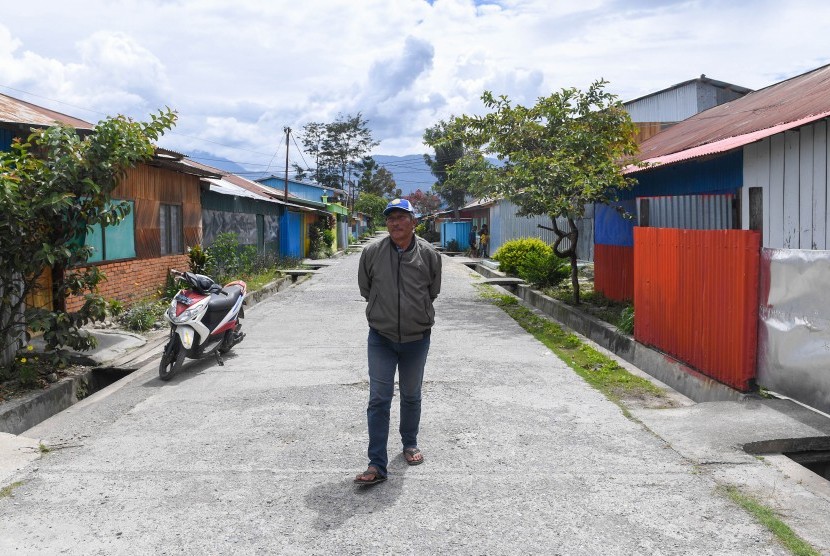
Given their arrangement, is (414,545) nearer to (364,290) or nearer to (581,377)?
(364,290)

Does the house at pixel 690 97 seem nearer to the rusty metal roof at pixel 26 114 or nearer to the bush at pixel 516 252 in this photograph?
the bush at pixel 516 252

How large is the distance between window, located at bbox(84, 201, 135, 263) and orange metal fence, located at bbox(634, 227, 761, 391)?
25.7 feet

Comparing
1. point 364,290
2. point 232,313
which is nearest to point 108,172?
point 232,313

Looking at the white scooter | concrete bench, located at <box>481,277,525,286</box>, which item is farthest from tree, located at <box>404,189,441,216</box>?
the white scooter

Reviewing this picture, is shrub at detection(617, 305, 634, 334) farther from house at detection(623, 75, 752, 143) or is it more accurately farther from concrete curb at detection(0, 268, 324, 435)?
house at detection(623, 75, 752, 143)

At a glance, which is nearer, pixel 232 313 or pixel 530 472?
pixel 530 472

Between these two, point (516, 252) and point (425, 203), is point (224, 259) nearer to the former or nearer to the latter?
point (516, 252)

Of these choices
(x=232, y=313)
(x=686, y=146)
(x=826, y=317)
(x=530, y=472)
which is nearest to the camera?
(x=530, y=472)

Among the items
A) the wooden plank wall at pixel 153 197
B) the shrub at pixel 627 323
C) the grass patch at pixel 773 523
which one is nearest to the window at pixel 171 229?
the wooden plank wall at pixel 153 197

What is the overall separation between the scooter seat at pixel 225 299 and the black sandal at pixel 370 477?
4501 mm

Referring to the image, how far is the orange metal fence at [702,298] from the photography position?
20.3 feet

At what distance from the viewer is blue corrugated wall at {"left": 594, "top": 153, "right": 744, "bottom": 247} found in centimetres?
971

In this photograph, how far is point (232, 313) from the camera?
882 centimetres

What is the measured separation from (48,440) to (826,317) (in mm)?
5759
